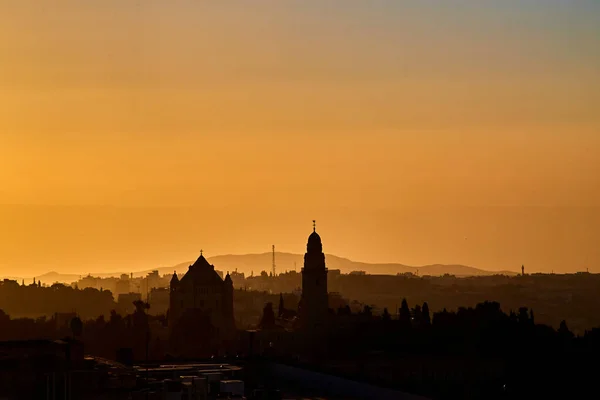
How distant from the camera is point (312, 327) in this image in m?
184

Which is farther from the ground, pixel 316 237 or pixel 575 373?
pixel 316 237

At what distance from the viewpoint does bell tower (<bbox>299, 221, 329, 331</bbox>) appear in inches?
7180

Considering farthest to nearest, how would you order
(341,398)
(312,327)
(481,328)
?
(312,327), (481,328), (341,398)

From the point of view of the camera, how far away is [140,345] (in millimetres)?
169875

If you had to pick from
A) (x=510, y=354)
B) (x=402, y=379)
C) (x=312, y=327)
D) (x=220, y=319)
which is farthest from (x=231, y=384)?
(x=220, y=319)

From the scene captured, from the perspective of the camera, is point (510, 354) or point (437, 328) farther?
point (437, 328)

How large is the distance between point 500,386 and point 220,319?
77207 mm

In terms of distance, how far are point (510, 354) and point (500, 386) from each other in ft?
79.1

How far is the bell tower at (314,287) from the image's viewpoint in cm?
18238

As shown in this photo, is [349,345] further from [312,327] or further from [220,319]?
[220,319]

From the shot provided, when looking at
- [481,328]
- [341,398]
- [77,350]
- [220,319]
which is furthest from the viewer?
[220,319]

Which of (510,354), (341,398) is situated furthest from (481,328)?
(341,398)

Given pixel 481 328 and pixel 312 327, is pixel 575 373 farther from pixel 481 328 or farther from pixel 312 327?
pixel 312 327

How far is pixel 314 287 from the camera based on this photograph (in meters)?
184
